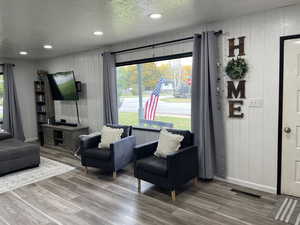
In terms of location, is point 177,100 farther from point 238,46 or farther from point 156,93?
point 238,46

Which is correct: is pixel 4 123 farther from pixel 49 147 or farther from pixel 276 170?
pixel 276 170

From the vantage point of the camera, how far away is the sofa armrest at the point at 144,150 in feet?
11.0

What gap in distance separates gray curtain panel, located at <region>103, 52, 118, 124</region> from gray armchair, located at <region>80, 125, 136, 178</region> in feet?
2.47

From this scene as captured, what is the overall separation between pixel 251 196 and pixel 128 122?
2815mm

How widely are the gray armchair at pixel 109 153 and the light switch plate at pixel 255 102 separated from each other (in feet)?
6.82

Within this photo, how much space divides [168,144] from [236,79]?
4.48 feet

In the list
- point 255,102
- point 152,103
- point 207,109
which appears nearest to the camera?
point 255,102

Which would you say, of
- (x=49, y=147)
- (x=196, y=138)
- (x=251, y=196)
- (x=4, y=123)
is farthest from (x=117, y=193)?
(x=4, y=123)

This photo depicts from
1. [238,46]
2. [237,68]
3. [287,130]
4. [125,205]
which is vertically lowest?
[125,205]

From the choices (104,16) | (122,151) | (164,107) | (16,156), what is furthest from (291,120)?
(16,156)

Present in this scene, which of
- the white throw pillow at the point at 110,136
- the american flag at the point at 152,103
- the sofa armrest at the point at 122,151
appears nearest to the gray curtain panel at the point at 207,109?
the american flag at the point at 152,103

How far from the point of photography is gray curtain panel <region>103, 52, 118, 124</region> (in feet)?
16.0

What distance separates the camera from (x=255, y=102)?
3201mm

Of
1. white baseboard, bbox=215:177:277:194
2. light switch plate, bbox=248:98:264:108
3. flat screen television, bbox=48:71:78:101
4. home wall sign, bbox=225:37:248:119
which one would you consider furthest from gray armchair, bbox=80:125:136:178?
light switch plate, bbox=248:98:264:108
